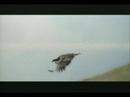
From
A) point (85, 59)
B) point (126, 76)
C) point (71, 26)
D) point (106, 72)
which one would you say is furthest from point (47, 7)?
point (126, 76)

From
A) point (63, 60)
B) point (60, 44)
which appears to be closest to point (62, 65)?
point (63, 60)

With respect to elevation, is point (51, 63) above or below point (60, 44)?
below

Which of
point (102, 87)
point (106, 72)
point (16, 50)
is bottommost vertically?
point (102, 87)

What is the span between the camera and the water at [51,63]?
5.56 feet

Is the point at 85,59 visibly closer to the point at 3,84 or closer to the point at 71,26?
the point at 71,26

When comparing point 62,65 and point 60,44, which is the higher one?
point 60,44

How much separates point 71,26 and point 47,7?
25 centimetres

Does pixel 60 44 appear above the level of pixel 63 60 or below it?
above

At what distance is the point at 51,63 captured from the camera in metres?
1.70

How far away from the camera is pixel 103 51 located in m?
1.72

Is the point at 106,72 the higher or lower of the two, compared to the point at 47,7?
lower

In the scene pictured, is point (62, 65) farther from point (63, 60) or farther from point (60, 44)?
point (60, 44)

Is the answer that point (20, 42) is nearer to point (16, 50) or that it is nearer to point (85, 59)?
point (16, 50)

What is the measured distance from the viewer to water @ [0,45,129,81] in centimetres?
169
